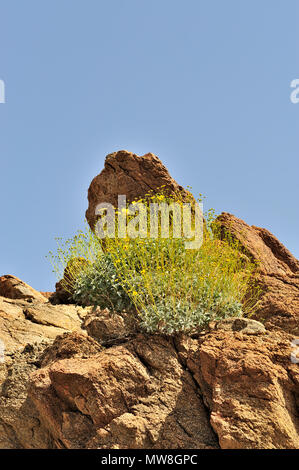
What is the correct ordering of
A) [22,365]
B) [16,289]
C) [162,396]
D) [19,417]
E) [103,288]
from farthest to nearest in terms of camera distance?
[16,289], [103,288], [22,365], [19,417], [162,396]

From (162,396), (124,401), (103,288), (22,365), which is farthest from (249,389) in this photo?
(22,365)

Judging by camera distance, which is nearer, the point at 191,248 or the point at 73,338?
the point at 73,338

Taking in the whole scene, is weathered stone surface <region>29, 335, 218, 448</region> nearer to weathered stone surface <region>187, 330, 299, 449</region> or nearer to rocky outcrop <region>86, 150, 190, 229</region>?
weathered stone surface <region>187, 330, 299, 449</region>

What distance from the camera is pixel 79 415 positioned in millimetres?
5848

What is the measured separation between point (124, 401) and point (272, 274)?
5.63 meters

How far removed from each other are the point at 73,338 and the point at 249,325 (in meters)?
2.61

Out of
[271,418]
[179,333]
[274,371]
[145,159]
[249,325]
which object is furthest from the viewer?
[145,159]

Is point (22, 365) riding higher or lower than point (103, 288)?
lower

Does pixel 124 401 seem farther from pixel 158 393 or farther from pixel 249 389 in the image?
pixel 249 389

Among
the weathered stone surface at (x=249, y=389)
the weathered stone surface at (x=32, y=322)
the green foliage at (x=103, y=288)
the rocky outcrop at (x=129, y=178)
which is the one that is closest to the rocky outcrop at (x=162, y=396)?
the weathered stone surface at (x=249, y=389)

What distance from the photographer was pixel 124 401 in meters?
5.77

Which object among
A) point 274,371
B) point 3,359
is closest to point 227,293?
point 274,371

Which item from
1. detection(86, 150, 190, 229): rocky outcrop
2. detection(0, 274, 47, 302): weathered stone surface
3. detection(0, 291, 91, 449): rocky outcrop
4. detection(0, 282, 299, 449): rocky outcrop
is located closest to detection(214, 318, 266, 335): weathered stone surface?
detection(0, 282, 299, 449): rocky outcrop

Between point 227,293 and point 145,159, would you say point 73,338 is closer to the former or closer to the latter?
point 227,293
